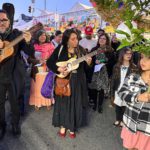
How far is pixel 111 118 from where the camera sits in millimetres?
4699

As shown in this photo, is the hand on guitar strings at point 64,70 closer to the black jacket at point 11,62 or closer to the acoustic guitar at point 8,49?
the black jacket at point 11,62

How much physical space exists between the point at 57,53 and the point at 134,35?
2.74 meters

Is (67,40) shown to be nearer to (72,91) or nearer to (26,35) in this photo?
(26,35)

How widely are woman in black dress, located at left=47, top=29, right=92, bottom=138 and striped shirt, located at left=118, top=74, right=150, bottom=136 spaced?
1.15 m

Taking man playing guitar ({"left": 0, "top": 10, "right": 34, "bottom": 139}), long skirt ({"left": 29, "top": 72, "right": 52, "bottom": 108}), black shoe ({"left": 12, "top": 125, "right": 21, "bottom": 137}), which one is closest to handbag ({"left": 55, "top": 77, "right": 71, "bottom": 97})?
man playing guitar ({"left": 0, "top": 10, "right": 34, "bottom": 139})

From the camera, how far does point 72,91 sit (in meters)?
3.71

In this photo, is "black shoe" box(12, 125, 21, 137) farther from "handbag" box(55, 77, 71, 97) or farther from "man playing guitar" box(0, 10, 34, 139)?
"handbag" box(55, 77, 71, 97)

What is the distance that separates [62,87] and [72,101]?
0.33 m

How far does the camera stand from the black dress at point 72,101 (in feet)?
12.1

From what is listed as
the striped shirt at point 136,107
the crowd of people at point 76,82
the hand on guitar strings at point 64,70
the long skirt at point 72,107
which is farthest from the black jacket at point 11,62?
the striped shirt at point 136,107

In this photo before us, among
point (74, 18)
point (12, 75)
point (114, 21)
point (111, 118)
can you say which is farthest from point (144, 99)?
point (74, 18)

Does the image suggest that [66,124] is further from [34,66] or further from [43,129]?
[34,66]

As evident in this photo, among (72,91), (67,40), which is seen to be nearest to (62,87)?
(72,91)

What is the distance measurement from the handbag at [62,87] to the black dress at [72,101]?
0.09m
